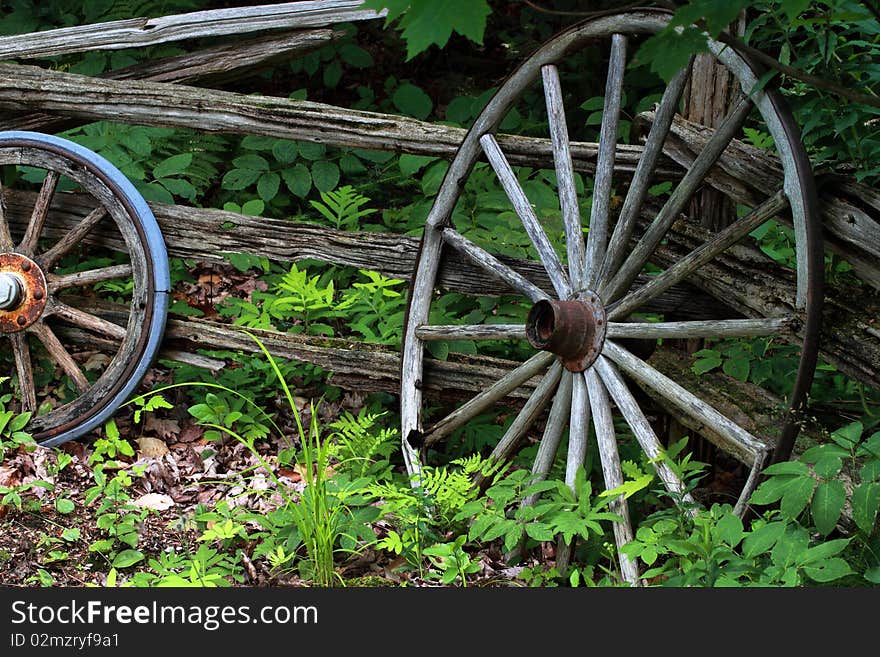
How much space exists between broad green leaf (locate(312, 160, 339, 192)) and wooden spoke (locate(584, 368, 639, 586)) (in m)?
2.25

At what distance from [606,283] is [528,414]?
0.61 m

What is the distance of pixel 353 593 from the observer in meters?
2.76

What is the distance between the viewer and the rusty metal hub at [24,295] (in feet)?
14.3

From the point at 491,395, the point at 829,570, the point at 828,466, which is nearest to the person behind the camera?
the point at 829,570

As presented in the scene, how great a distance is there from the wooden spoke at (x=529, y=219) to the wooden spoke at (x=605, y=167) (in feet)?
0.36

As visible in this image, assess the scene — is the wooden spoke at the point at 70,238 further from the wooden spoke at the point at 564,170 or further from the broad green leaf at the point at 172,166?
the wooden spoke at the point at 564,170

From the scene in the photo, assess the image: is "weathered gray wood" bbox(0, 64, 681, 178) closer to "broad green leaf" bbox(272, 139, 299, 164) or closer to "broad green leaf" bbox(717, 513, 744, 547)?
"broad green leaf" bbox(272, 139, 299, 164)

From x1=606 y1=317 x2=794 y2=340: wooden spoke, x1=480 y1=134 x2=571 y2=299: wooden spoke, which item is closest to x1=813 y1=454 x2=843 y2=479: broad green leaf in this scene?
x1=606 y1=317 x2=794 y2=340: wooden spoke

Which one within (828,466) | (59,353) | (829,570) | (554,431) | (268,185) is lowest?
(829,570)

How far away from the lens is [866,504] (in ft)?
8.18

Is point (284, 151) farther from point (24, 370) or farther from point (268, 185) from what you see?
point (24, 370)

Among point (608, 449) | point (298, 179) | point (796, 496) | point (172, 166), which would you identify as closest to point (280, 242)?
point (172, 166)

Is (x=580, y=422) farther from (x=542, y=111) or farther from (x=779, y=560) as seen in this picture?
(x=542, y=111)

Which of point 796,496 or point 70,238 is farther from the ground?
point 70,238
